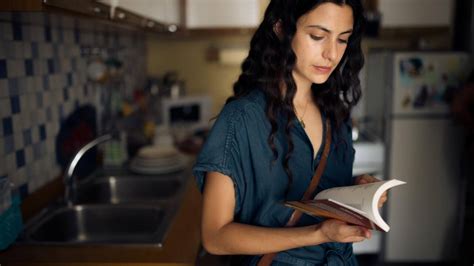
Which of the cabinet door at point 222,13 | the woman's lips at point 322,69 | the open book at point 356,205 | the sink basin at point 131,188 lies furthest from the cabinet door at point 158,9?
the open book at point 356,205

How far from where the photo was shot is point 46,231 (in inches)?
58.9

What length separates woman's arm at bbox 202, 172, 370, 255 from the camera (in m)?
0.96

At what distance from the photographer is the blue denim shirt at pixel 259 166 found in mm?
1017

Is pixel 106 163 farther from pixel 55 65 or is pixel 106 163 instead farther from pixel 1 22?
pixel 1 22

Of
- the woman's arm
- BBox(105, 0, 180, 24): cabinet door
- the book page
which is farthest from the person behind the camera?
BBox(105, 0, 180, 24): cabinet door

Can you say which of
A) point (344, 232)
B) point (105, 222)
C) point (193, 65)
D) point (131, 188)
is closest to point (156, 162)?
point (131, 188)

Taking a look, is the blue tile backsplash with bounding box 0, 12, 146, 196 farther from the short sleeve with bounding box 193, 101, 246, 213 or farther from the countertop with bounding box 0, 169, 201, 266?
the short sleeve with bounding box 193, 101, 246, 213

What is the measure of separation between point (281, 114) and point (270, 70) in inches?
4.5

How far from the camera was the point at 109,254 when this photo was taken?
4.06 ft

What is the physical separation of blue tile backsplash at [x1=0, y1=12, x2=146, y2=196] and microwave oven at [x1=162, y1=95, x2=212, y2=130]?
875mm

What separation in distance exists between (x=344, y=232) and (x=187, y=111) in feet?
7.69

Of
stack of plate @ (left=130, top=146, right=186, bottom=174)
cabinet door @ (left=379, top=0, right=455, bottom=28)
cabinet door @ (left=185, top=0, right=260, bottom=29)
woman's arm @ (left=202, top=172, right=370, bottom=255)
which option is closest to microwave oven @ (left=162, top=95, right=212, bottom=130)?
cabinet door @ (left=185, top=0, right=260, bottom=29)

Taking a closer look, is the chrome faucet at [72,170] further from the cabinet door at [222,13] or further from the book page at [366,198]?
the cabinet door at [222,13]

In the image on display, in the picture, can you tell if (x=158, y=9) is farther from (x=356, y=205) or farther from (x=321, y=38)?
(x=356, y=205)
